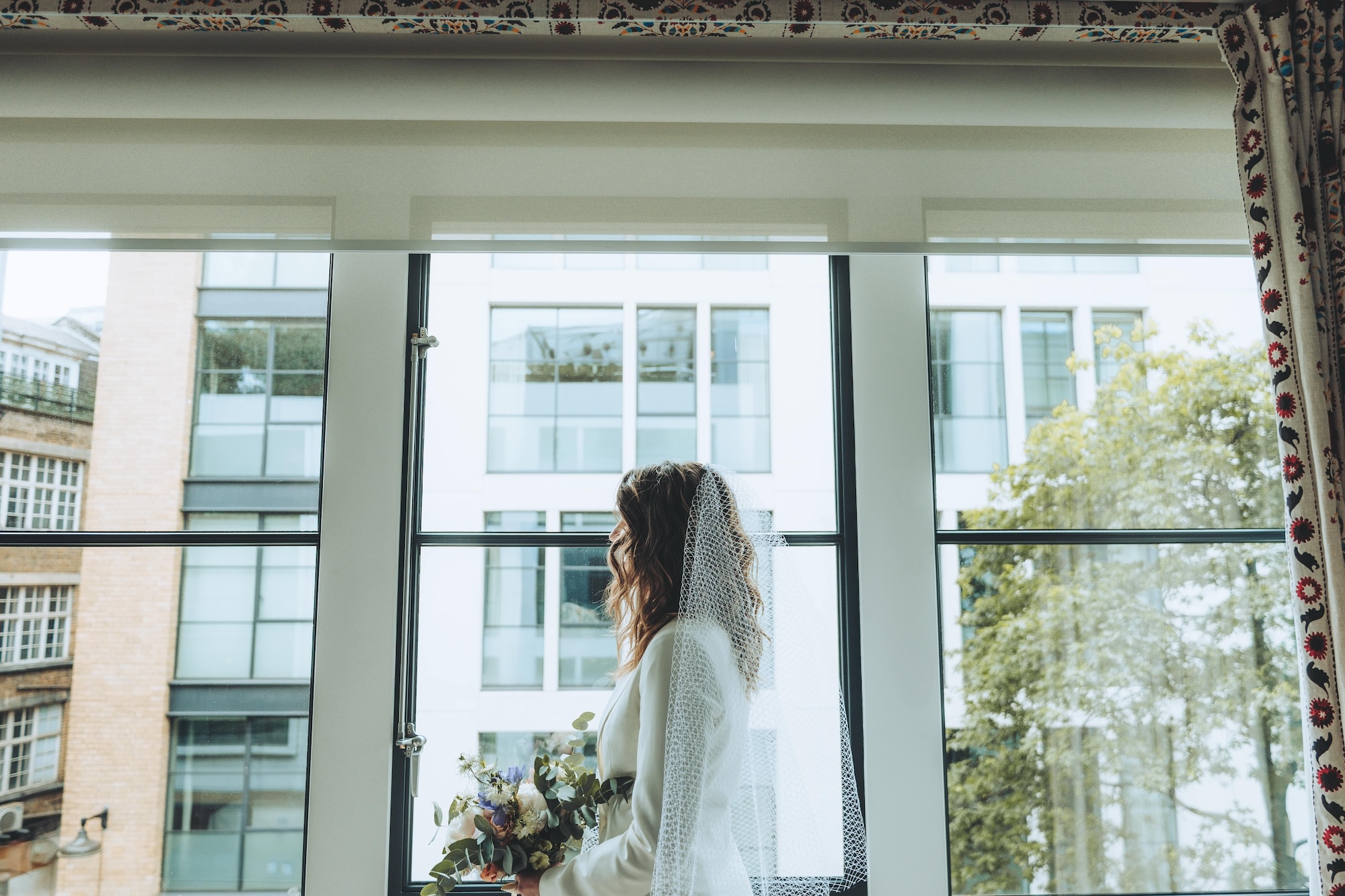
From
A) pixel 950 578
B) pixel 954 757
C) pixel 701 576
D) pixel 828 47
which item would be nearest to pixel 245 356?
pixel 701 576

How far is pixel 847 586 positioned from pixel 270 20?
183 cm

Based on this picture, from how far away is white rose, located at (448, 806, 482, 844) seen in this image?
65.0 inches

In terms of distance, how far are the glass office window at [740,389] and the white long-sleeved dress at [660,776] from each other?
26.0 inches

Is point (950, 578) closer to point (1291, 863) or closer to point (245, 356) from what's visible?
point (1291, 863)

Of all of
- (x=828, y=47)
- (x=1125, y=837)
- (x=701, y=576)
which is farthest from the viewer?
(x=1125, y=837)

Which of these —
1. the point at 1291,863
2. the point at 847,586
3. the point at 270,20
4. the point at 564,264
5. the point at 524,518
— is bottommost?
the point at 1291,863

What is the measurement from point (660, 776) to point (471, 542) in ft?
2.70

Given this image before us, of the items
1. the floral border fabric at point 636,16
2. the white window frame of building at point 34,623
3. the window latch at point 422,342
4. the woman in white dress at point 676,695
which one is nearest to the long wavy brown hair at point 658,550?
the woman in white dress at point 676,695

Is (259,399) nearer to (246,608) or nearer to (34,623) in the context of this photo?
(246,608)

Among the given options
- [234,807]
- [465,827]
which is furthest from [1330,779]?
[234,807]

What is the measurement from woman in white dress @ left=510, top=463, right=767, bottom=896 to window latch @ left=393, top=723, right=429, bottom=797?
0.42m

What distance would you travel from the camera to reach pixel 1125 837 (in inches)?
81.3

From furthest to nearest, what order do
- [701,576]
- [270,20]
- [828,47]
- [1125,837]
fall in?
[1125,837] → [828,47] → [270,20] → [701,576]

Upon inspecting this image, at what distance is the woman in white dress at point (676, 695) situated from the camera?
1.47 metres
